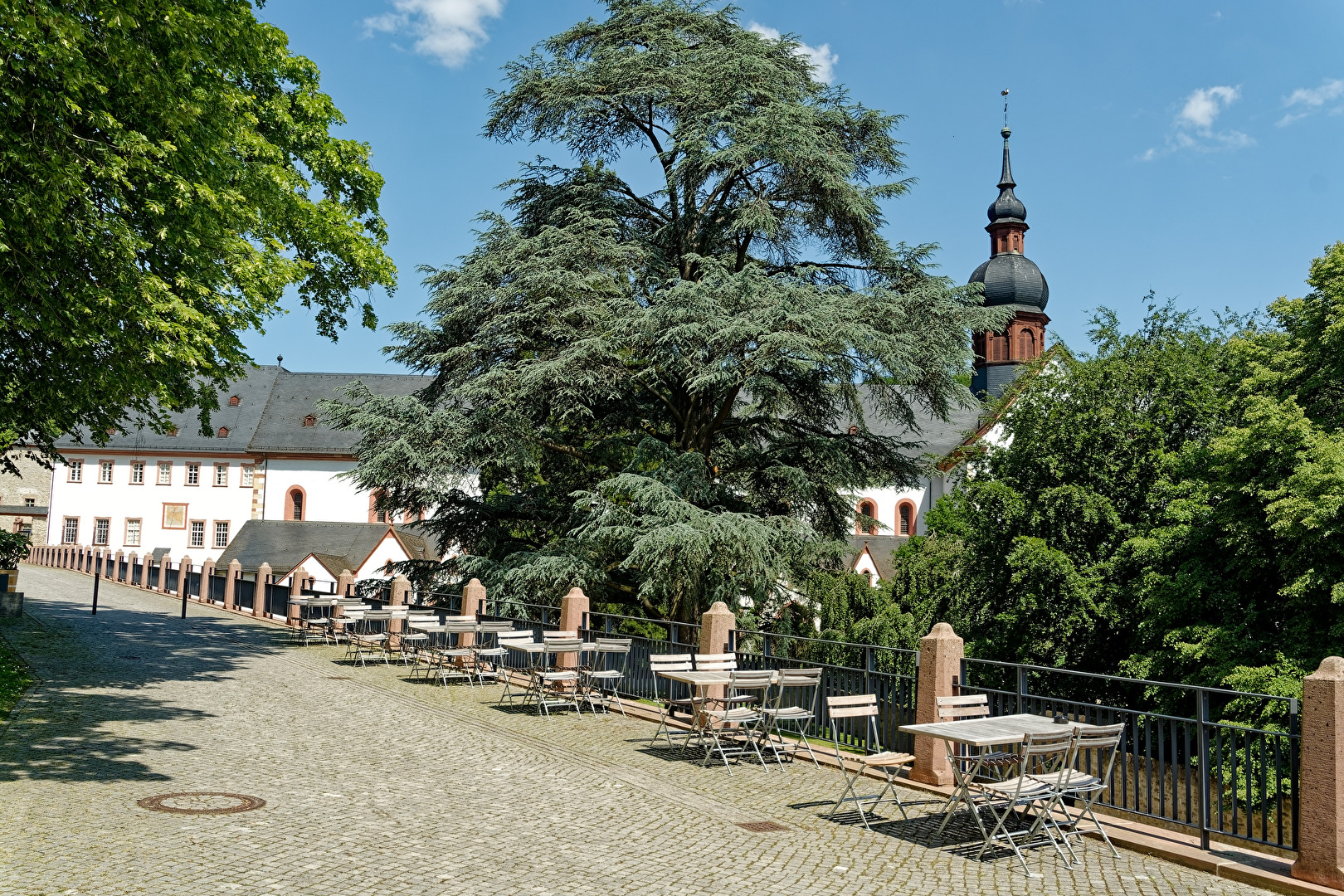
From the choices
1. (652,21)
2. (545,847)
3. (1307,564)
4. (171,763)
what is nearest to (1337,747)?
(545,847)

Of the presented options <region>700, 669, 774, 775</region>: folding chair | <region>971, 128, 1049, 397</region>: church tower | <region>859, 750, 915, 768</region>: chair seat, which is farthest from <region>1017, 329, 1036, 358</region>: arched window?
<region>859, 750, 915, 768</region>: chair seat

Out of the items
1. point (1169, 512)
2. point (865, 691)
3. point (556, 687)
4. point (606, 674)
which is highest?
point (1169, 512)

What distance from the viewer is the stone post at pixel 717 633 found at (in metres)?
13.6

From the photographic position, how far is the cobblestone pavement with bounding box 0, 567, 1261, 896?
6.88 m

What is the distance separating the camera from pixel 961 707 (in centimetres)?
1023

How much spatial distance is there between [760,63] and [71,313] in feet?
49.5

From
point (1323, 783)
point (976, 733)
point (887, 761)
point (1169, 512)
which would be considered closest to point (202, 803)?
point (887, 761)

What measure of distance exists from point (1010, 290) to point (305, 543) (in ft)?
135

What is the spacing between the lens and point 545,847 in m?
7.73

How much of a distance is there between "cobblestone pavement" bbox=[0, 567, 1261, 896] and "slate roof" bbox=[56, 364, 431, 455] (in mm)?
56083

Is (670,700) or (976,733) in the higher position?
(976,733)

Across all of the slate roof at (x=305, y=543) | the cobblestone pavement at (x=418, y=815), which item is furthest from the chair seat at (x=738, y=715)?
the slate roof at (x=305, y=543)

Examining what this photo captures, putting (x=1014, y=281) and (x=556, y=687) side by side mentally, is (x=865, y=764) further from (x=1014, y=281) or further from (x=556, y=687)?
(x=1014, y=281)

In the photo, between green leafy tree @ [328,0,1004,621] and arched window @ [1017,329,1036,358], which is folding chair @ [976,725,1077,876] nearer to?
green leafy tree @ [328,0,1004,621]
